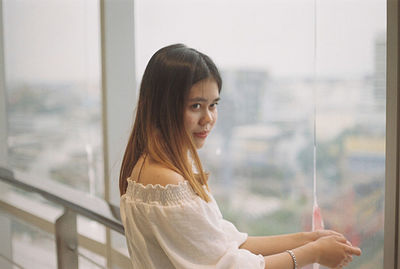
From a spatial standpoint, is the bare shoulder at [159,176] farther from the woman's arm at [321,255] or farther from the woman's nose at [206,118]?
the woman's arm at [321,255]

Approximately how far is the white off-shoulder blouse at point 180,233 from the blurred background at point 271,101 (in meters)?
0.32

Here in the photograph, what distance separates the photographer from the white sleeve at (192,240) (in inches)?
42.0

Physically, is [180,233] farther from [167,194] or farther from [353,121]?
[353,121]

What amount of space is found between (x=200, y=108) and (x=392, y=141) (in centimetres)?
46

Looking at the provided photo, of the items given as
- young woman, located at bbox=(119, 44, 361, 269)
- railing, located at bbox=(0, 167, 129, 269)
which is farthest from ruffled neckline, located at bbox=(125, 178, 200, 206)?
railing, located at bbox=(0, 167, 129, 269)

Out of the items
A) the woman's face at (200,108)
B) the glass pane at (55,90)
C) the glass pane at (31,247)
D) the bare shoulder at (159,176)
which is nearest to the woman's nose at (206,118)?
the woman's face at (200,108)

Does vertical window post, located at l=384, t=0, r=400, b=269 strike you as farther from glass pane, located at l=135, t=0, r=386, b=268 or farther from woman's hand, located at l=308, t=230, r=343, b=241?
woman's hand, located at l=308, t=230, r=343, b=241

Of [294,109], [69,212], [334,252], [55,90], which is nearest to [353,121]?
[294,109]

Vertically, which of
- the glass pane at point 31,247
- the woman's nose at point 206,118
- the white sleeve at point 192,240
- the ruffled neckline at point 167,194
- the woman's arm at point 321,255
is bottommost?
the glass pane at point 31,247

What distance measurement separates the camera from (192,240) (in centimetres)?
107

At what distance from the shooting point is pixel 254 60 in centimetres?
164

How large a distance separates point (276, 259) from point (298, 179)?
17.4 inches

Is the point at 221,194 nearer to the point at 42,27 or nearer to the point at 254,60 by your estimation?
the point at 254,60

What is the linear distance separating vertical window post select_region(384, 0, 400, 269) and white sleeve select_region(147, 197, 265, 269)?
1.17 feet
